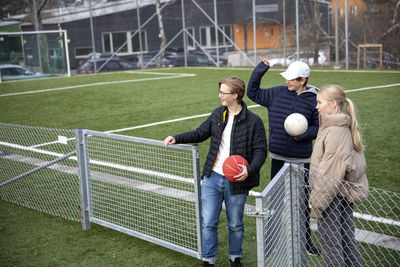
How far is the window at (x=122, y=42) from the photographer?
3061 centimetres

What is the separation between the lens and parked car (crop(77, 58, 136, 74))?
29500 mm

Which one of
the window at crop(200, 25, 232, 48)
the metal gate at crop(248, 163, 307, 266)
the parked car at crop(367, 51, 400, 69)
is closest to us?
the metal gate at crop(248, 163, 307, 266)

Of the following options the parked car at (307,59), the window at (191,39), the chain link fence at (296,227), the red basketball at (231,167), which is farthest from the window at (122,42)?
the chain link fence at (296,227)

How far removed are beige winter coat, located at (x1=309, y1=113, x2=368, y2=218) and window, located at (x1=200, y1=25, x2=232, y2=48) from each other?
25.8 metres

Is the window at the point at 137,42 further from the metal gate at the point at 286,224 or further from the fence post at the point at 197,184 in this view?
the metal gate at the point at 286,224

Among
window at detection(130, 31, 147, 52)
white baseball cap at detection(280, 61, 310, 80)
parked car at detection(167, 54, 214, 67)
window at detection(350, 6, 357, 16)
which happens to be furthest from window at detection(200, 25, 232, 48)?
white baseball cap at detection(280, 61, 310, 80)

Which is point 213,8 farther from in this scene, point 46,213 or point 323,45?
point 46,213

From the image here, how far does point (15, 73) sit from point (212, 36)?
11.5 metres

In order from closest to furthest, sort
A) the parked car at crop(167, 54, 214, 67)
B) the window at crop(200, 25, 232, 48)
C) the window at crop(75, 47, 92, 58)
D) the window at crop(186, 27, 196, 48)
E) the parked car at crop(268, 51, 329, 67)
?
the parked car at crop(268, 51, 329, 67), the window at crop(200, 25, 232, 48), the window at crop(75, 47, 92, 58), the parked car at crop(167, 54, 214, 67), the window at crop(186, 27, 196, 48)

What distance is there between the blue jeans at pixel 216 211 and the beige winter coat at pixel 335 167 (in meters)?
0.80

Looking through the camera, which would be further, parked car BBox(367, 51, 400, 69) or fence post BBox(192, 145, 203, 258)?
parked car BBox(367, 51, 400, 69)

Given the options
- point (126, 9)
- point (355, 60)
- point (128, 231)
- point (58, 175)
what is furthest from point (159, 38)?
point (128, 231)

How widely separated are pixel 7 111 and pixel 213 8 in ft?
57.7

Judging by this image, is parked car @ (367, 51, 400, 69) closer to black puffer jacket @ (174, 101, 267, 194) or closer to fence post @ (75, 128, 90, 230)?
fence post @ (75, 128, 90, 230)
